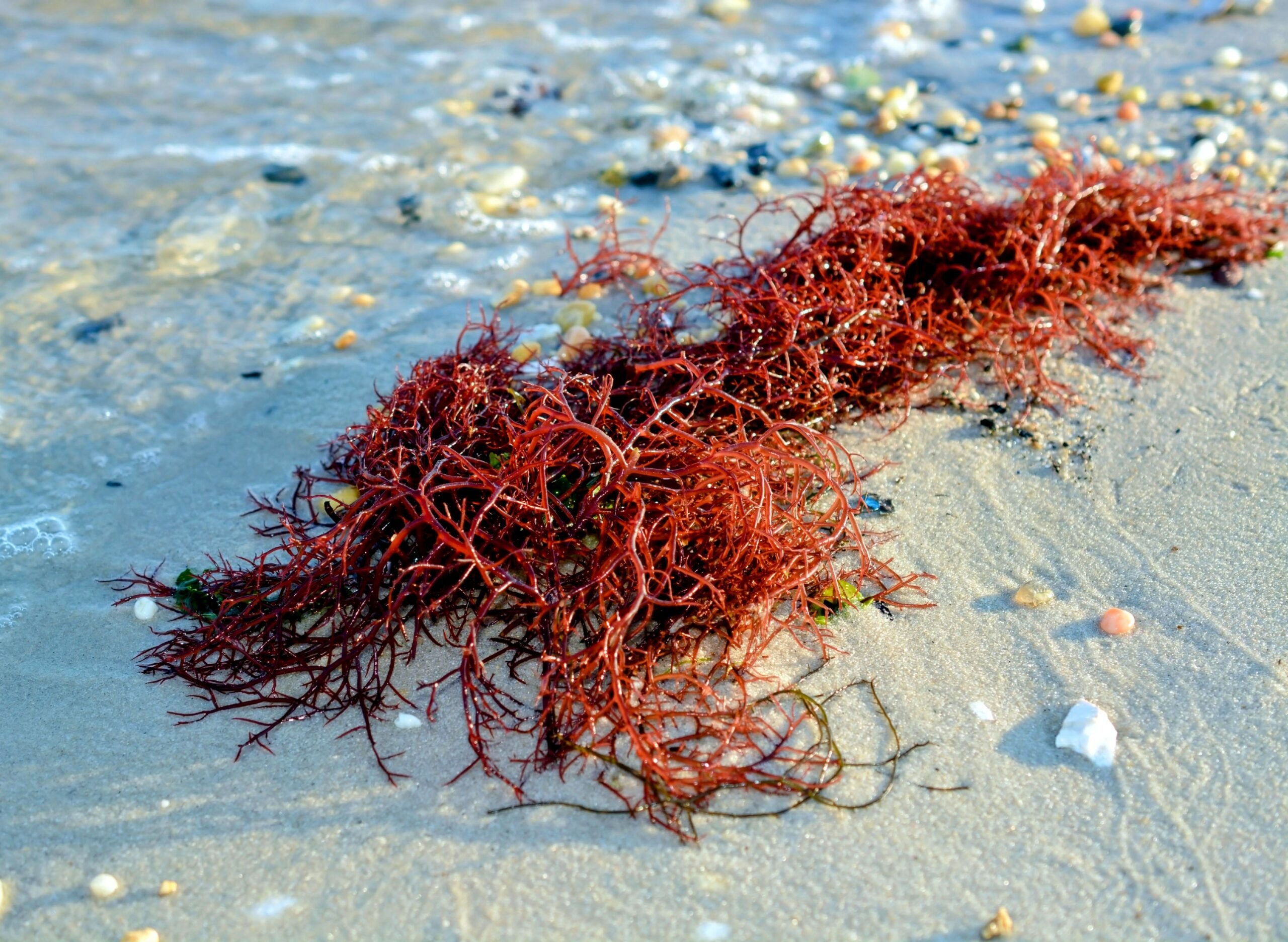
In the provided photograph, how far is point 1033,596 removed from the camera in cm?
248

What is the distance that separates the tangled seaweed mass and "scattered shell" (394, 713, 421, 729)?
0.20ft

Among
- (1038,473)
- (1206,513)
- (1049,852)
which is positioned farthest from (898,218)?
(1049,852)

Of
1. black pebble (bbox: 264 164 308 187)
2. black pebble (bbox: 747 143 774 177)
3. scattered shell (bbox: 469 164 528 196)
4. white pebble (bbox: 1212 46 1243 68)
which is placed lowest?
black pebble (bbox: 264 164 308 187)

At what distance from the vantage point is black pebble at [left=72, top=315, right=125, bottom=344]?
147 inches

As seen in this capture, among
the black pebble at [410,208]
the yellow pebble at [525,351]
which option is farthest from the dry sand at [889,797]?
the black pebble at [410,208]

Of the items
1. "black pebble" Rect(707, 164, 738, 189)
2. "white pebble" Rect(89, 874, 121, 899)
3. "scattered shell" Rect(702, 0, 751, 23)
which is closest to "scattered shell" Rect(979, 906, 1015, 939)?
"white pebble" Rect(89, 874, 121, 899)

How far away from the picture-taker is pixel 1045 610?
246cm

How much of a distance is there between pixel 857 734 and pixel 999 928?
0.48m

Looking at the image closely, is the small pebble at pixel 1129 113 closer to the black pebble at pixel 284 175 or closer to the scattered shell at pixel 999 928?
the black pebble at pixel 284 175

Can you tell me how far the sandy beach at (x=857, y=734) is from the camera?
1.90m

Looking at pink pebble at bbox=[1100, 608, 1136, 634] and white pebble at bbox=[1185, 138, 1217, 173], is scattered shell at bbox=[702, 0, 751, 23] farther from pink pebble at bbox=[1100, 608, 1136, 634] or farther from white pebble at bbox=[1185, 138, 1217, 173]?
pink pebble at bbox=[1100, 608, 1136, 634]

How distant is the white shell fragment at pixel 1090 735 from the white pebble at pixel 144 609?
2236mm

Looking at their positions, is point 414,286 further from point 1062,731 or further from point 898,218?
point 1062,731

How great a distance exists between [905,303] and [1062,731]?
1554 millimetres
